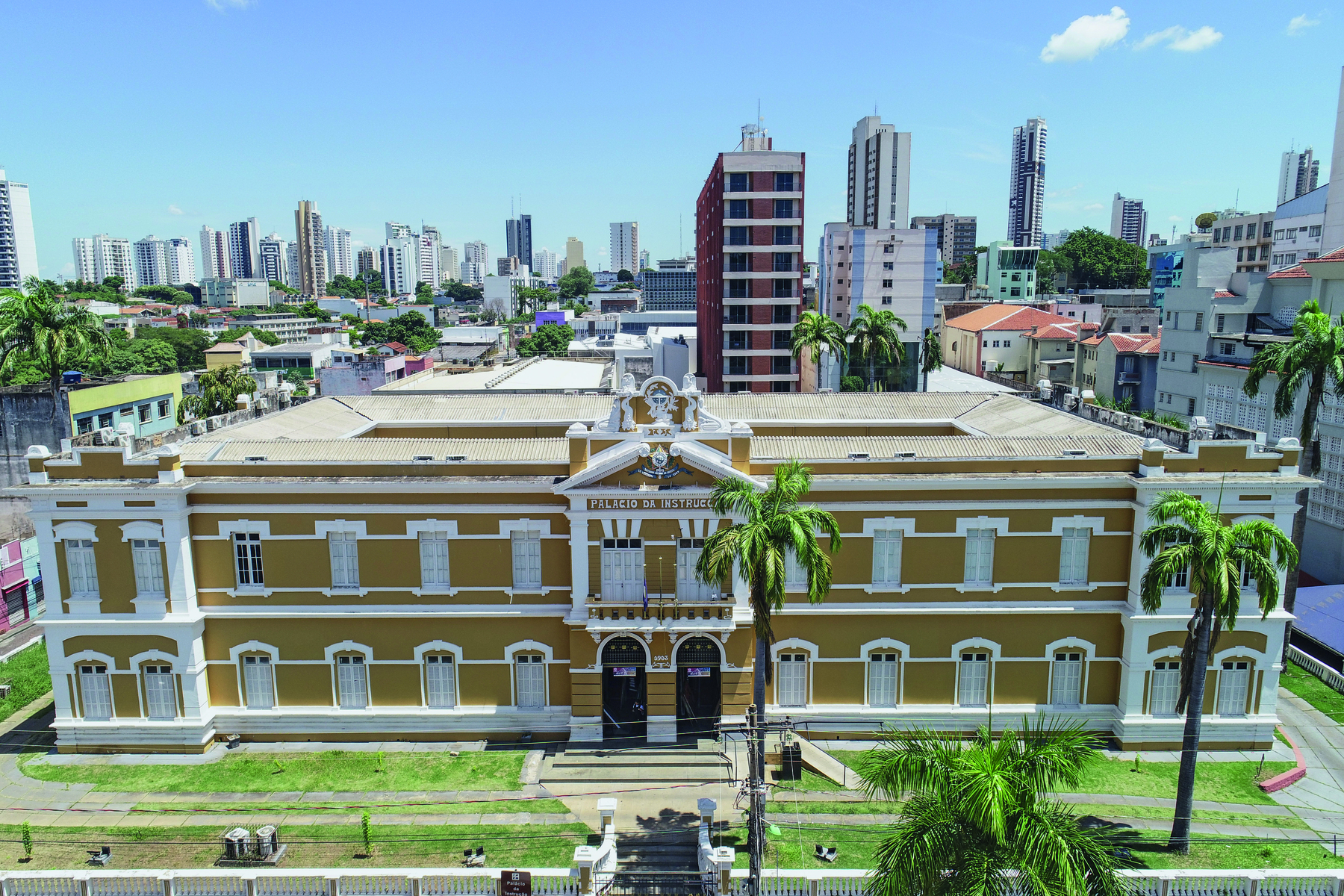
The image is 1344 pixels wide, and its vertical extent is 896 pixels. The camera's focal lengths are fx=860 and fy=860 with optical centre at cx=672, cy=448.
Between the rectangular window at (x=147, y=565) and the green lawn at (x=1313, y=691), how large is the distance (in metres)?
43.8

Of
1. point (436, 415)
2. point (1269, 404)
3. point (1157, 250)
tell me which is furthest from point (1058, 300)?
point (436, 415)

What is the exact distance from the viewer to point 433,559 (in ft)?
103

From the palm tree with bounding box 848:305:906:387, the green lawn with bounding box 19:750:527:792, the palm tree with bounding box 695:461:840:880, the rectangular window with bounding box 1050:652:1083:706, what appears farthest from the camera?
the palm tree with bounding box 848:305:906:387

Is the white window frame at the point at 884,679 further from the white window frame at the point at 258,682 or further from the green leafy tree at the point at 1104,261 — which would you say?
the green leafy tree at the point at 1104,261

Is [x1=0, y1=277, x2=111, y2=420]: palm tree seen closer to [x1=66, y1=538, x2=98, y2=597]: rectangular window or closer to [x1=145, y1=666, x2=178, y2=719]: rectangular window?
[x1=66, y1=538, x2=98, y2=597]: rectangular window

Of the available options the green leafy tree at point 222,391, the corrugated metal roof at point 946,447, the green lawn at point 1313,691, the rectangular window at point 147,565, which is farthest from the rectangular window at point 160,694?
the green lawn at point 1313,691

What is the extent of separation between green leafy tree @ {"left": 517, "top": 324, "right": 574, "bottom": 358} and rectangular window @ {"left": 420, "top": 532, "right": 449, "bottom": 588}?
381ft

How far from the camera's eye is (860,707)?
31.9 m

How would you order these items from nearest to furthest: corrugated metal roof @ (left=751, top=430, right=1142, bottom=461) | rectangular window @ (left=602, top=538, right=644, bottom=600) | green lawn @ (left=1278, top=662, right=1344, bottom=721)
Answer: rectangular window @ (left=602, top=538, right=644, bottom=600) → corrugated metal roof @ (left=751, top=430, right=1142, bottom=461) → green lawn @ (left=1278, top=662, right=1344, bottom=721)

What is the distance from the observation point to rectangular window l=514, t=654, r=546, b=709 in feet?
105

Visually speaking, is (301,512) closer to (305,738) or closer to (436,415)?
(305,738)

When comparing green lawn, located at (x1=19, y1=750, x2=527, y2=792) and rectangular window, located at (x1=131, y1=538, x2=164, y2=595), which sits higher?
rectangular window, located at (x1=131, y1=538, x2=164, y2=595)

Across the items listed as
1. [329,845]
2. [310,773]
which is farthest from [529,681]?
[329,845]

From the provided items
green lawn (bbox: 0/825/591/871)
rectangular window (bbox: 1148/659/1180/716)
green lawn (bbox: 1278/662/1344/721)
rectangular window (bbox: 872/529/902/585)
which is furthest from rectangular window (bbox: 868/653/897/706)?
green lawn (bbox: 1278/662/1344/721)
